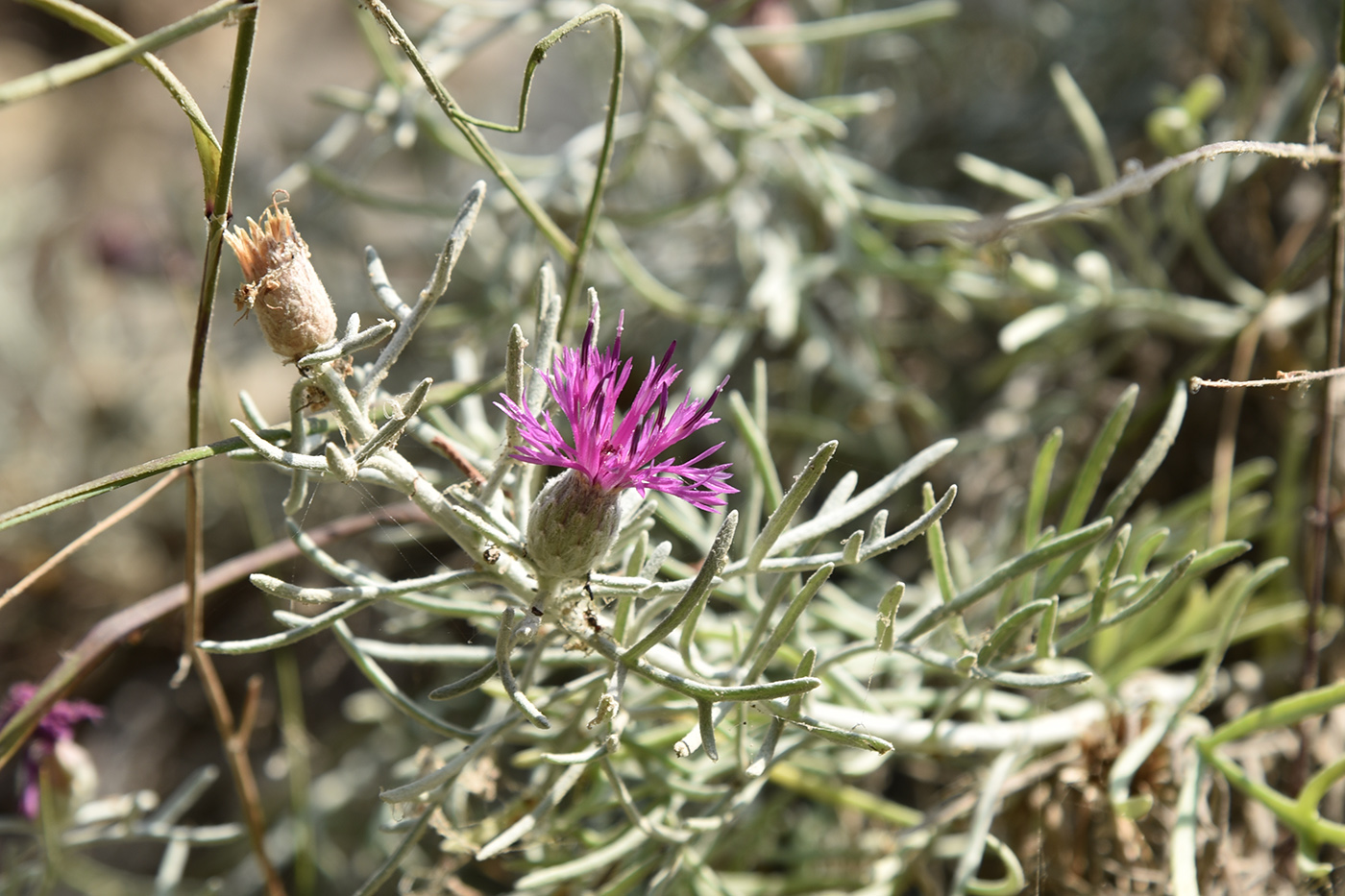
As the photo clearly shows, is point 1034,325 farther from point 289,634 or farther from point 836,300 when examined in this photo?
point 289,634

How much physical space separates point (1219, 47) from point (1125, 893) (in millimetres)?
1378

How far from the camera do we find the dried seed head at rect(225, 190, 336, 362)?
0.59m

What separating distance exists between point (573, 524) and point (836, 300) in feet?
4.14

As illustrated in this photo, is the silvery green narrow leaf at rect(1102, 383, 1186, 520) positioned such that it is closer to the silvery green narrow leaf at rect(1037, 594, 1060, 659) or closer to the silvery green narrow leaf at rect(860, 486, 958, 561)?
the silvery green narrow leaf at rect(1037, 594, 1060, 659)

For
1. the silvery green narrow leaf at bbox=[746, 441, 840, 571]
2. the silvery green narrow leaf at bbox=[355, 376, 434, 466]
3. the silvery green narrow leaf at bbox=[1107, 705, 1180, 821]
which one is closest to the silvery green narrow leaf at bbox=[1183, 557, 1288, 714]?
the silvery green narrow leaf at bbox=[1107, 705, 1180, 821]

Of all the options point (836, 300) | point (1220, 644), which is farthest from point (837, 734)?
point (836, 300)

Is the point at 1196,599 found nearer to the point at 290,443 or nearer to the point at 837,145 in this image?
the point at 290,443

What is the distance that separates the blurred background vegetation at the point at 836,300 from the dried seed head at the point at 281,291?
33 centimetres

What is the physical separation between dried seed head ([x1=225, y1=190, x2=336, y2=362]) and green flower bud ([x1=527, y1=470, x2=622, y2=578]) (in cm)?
18

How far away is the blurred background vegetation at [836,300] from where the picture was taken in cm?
126

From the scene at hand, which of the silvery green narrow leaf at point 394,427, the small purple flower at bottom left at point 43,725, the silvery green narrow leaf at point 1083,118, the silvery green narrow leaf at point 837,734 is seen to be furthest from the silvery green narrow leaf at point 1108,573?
the small purple flower at bottom left at point 43,725

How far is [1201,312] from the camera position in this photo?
1.41 meters

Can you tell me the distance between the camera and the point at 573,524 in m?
0.61

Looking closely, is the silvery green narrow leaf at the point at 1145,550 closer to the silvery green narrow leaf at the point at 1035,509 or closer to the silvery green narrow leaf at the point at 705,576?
the silvery green narrow leaf at the point at 1035,509
